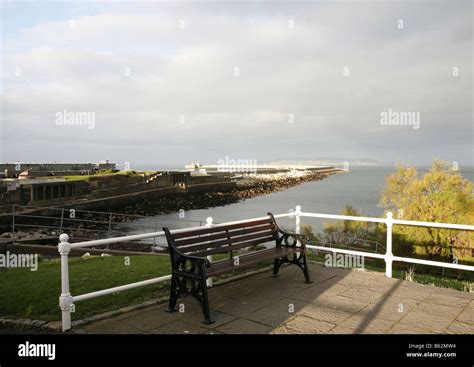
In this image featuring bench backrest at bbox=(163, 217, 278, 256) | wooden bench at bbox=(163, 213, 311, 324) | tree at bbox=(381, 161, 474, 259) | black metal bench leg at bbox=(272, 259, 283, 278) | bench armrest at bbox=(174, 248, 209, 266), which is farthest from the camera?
tree at bbox=(381, 161, 474, 259)

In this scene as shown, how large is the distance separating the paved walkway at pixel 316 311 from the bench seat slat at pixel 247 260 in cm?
51

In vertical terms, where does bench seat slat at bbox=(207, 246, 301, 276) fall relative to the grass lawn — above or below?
above

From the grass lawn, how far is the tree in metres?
13.4

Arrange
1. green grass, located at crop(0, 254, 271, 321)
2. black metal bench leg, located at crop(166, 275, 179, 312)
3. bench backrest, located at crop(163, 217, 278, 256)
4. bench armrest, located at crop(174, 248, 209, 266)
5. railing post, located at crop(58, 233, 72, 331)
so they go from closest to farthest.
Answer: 1. railing post, located at crop(58, 233, 72, 331)
2. bench armrest, located at crop(174, 248, 209, 266)
3. black metal bench leg, located at crop(166, 275, 179, 312)
4. bench backrest, located at crop(163, 217, 278, 256)
5. green grass, located at crop(0, 254, 271, 321)

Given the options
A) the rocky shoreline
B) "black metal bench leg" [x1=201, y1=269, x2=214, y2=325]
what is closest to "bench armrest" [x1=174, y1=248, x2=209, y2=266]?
"black metal bench leg" [x1=201, y1=269, x2=214, y2=325]

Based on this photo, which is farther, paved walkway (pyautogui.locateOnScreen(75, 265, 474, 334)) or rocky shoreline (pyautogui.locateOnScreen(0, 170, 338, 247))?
rocky shoreline (pyautogui.locateOnScreen(0, 170, 338, 247))

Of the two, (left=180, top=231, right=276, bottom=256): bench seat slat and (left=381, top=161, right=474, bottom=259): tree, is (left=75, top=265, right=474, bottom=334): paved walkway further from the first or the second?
(left=381, top=161, right=474, bottom=259): tree

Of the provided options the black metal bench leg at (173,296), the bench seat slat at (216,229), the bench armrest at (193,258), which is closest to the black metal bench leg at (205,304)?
the bench armrest at (193,258)

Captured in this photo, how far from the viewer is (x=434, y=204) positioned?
18.9 meters

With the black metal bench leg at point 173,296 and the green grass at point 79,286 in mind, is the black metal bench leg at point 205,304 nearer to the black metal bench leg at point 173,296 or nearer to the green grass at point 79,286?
the black metal bench leg at point 173,296

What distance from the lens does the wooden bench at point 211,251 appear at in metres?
4.32

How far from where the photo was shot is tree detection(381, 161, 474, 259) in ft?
54.4

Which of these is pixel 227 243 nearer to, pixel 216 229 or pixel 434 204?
pixel 216 229
